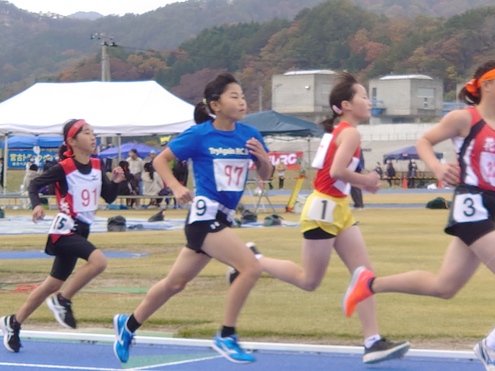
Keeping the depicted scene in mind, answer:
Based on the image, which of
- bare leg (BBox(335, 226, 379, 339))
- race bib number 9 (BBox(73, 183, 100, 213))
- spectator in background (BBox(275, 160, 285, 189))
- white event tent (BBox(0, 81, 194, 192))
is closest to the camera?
bare leg (BBox(335, 226, 379, 339))

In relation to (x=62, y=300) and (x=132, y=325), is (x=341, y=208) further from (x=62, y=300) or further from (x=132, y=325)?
(x=62, y=300)

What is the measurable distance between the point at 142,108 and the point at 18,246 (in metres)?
11.7

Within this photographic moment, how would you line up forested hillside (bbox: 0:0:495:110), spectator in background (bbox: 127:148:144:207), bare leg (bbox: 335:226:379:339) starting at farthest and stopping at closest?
1. forested hillside (bbox: 0:0:495:110)
2. spectator in background (bbox: 127:148:144:207)
3. bare leg (bbox: 335:226:379:339)

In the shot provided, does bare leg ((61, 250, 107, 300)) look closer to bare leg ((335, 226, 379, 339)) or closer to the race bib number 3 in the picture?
bare leg ((335, 226, 379, 339))

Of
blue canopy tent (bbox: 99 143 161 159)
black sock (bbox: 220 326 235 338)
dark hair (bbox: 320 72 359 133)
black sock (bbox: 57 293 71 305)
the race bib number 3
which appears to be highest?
dark hair (bbox: 320 72 359 133)

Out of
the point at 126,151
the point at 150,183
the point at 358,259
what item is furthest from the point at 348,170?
the point at 126,151

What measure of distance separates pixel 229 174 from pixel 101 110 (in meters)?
23.5

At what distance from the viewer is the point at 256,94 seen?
A: 14262cm

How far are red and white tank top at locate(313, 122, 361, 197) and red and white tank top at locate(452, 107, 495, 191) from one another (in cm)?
110

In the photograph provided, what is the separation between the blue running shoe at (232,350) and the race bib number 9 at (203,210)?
0.81 metres

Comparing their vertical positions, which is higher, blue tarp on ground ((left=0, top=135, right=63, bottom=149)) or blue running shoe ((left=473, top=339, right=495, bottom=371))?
blue running shoe ((left=473, top=339, right=495, bottom=371))

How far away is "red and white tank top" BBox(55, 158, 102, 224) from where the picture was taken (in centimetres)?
886

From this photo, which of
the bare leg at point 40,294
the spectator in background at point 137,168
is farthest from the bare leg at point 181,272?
the spectator in background at point 137,168

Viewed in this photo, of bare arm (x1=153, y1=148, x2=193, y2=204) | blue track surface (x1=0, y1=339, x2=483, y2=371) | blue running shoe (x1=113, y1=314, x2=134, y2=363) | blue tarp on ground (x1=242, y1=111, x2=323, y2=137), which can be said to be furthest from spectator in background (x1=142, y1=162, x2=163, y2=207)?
bare arm (x1=153, y1=148, x2=193, y2=204)
